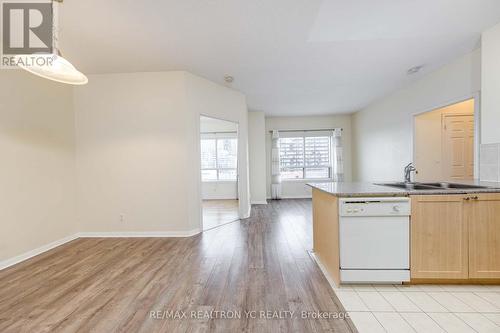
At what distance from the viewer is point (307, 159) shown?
24.7 feet

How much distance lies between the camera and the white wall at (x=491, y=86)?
244cm

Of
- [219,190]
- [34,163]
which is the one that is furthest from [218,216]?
[34,163]

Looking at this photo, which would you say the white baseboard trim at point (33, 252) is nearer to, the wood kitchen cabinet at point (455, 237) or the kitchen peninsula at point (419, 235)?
the kitchen peninsula at point (419, 235)

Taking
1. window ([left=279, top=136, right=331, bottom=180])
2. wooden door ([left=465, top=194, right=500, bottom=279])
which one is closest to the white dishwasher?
wooden door ([left=465, top=194, right=500, bottom=279])

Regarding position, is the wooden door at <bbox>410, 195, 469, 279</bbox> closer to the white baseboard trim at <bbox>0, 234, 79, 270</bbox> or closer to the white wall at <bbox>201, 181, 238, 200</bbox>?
the white baseboard trim at <bbox>0, 234, 79, 270</bbox>

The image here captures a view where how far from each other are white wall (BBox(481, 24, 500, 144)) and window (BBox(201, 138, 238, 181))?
6.05 m

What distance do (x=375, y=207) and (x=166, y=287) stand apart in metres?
2.13

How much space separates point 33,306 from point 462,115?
6.51 m

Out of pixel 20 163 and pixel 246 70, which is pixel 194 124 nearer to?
pixel 246 70

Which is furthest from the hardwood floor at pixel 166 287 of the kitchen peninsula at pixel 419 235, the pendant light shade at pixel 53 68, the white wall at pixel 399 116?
the white wall at pixel 399 116

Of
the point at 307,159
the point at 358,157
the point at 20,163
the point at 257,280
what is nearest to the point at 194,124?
the point at 20,163

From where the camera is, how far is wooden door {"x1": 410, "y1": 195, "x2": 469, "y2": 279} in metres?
2.03

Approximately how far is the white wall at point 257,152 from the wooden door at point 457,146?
3.97 metres

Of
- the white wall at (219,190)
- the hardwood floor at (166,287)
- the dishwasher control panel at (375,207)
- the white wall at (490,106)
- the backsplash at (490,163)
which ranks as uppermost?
the white wall at (490,106)
